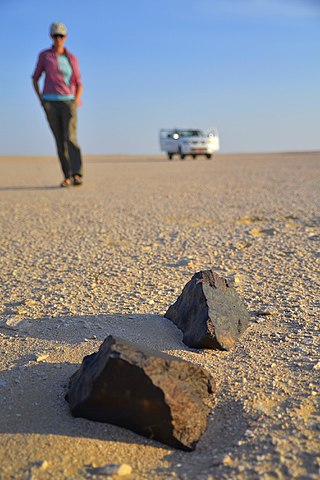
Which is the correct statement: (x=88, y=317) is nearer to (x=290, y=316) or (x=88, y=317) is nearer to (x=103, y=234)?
Answer: (x=290, y=316)

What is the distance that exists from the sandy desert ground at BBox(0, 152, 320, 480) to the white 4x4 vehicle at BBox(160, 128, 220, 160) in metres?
17.2

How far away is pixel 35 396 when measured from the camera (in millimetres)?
1849

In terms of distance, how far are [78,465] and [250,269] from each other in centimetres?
206

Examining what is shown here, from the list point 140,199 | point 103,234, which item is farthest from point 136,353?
point 140,199

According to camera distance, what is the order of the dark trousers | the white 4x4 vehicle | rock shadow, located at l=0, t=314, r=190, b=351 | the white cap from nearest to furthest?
rock shadow, located at l=0, t=314, r=190, b=351
the white cap
the dark trousers
the white 4x4 vehicle

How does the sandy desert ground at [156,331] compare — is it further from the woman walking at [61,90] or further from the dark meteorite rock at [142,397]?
the woman walking at [61,90]

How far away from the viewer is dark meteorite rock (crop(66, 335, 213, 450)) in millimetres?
1618

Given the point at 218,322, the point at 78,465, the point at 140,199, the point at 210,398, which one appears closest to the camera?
the point at 78,465

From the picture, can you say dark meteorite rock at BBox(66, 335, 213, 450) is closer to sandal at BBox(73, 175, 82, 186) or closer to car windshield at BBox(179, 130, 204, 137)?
sandal at BBox(73, 175, 82, 186)

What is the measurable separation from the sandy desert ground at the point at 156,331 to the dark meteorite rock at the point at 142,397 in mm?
39

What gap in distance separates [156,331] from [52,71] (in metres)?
5.89

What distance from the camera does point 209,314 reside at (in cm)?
219

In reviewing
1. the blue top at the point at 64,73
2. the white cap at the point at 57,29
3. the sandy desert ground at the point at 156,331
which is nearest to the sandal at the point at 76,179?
the blue top at the point at 64,73

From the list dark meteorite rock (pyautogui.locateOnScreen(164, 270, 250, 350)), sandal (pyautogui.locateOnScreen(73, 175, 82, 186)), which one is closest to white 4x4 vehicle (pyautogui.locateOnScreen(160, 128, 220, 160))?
sandal (pyautogui.locateOnScreen(73, 175, 82, 186))
